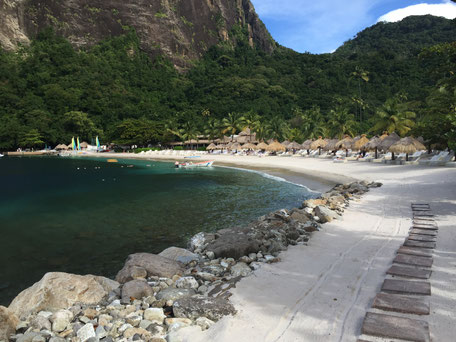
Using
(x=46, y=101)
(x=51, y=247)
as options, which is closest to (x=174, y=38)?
(x=46, y=101)

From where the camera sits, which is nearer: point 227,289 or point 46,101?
point 227,289

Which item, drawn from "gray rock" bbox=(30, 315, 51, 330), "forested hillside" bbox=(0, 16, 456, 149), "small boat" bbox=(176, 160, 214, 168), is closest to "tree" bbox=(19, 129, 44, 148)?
"forested hillside" bbox=(0, 16, 456, 149)

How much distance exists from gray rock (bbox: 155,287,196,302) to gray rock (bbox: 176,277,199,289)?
256 millimetres

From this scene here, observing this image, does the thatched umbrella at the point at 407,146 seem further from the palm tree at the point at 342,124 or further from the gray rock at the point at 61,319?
the gray rock at the point at 61,319

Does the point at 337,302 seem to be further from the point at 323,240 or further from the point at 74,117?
the point at 74,117

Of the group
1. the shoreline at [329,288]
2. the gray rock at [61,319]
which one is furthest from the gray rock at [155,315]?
the gray rock at [61,319]

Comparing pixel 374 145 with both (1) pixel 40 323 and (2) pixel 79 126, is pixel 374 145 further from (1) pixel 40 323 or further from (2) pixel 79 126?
(2) pixel 79 126

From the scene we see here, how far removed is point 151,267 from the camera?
5.97m

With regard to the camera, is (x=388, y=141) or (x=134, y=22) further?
(x=134, y=22)

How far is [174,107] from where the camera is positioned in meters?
99.3

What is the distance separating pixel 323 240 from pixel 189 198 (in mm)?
11283

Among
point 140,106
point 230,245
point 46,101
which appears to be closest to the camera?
point 230,245

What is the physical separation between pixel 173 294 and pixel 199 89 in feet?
347

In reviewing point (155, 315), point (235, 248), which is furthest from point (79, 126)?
point (155, 315)
